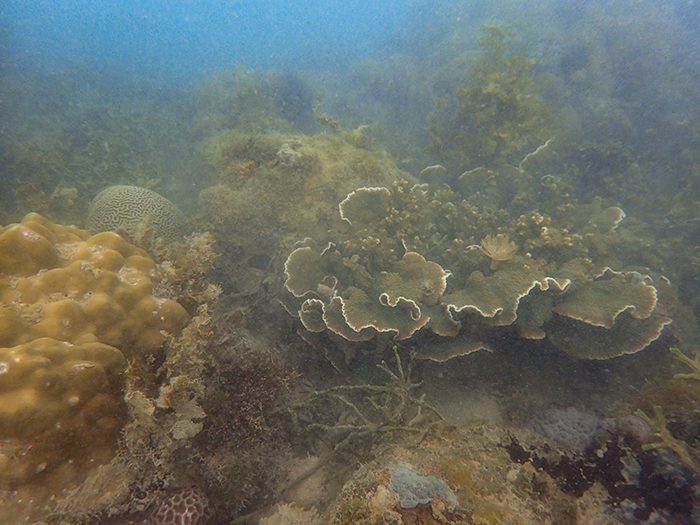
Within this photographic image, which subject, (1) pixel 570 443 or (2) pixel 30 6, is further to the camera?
(2) pixel 30 6

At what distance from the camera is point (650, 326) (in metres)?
3.80

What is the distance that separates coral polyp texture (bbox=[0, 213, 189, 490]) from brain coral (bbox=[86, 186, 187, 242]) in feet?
5.41

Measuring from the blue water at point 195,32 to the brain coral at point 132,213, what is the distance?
20378 millimetres

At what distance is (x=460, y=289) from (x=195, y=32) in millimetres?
90284

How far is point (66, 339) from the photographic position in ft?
8.34

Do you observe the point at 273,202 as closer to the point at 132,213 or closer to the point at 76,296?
the point at 132,213

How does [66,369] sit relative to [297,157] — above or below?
below

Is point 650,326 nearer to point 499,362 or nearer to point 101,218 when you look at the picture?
point 499,362

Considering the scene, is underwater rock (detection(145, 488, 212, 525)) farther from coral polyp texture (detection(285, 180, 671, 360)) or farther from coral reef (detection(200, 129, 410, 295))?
coral reef (detection(200, 129, 410, 295))

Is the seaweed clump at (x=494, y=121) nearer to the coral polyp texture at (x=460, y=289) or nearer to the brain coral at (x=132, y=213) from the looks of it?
the coral polyp texture at (x=460, y=289)

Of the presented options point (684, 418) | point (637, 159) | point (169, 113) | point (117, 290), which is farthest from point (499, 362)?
point (169, 113)

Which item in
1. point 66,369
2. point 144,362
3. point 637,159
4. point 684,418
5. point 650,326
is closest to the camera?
point 66,369

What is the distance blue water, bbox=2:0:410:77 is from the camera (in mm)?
28750

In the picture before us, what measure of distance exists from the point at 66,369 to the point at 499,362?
14.6 ft
